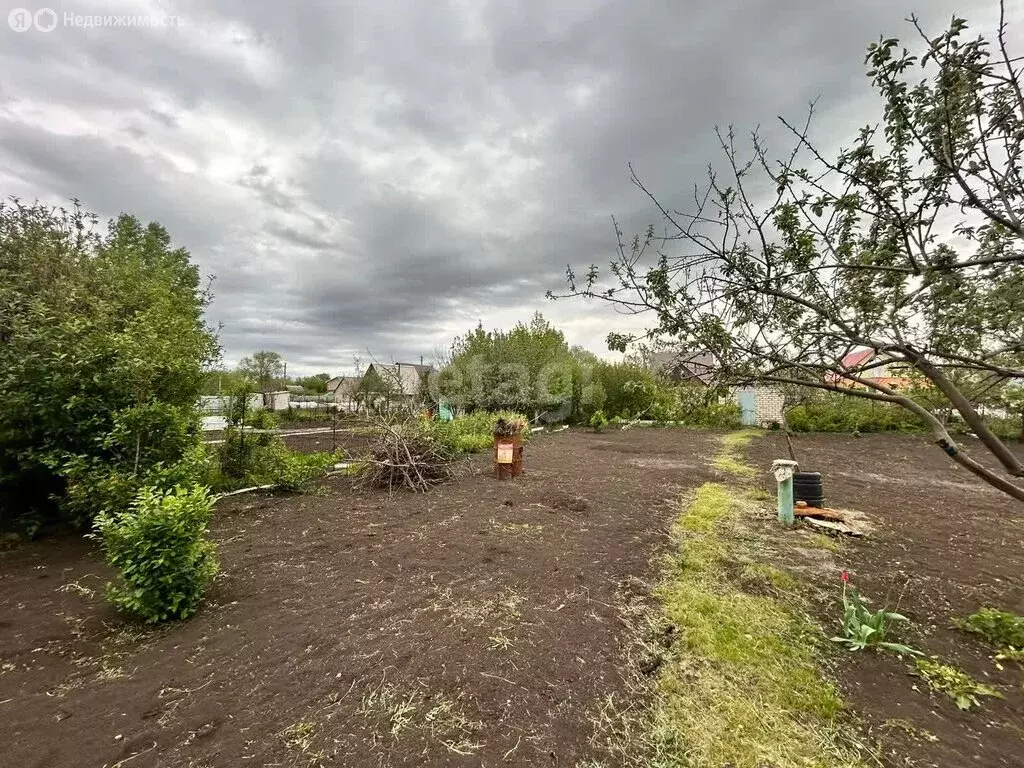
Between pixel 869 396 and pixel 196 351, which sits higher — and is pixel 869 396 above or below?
below

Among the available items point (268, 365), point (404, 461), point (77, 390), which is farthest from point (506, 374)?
point (268, 365)

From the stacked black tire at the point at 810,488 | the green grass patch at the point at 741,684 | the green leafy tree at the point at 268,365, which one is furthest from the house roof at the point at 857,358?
the green leafy tree at the point at 268,365

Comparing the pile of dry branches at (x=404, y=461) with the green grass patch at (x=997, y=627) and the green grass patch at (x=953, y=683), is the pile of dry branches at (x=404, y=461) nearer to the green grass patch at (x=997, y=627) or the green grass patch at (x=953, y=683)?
the green grass patch at (x=953, y=683)

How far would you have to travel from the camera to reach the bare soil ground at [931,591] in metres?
2.05

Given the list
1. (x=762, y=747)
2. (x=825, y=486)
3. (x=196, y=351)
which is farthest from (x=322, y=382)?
(x=762, y=747)

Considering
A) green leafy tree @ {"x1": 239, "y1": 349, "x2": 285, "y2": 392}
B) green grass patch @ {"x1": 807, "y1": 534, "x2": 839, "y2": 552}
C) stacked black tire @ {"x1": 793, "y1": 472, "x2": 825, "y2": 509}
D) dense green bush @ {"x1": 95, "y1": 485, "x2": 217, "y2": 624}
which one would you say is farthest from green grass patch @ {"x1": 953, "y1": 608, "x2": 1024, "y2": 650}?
green leafy tree @ {"x1": 239, "y1": 349, "x2": 285, "y2": 392}

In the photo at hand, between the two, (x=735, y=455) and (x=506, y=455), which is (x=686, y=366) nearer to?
(x=506, y=455)

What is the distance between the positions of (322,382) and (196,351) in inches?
1599

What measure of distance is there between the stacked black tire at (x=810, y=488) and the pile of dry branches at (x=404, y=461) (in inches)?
214

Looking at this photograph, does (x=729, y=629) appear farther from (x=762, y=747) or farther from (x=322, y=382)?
(x=322, y=382)

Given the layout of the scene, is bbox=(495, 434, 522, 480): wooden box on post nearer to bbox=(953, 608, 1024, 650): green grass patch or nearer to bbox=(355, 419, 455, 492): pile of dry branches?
bbox=(355, 419, 455, 492): pile of dry branches

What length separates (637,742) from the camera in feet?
6.53

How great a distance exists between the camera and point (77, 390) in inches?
168

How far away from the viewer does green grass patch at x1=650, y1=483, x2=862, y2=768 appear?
1.94 meters
